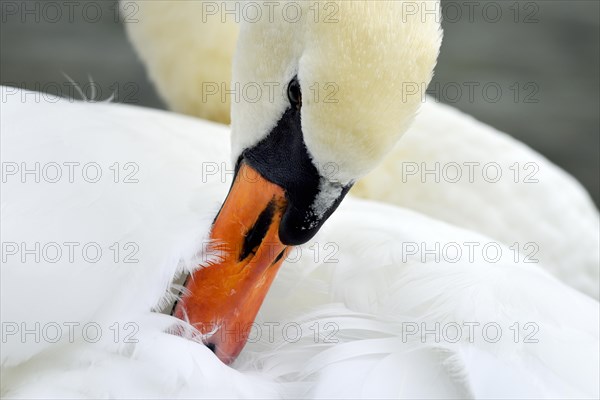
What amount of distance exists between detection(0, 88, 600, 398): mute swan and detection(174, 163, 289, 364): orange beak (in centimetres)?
4

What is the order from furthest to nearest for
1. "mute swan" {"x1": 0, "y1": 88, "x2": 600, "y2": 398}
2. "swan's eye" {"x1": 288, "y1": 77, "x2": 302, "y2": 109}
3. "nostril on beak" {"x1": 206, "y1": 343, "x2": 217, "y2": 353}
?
"swan's eye" {"x1": 288, "y1": 77, "x2": 302, "y2": 109}
"nostril on beak" {"x1": 206, "y1": 343, "x2": 217, "y2": 353}
"mute swan" {"x1": 0, "y1": 88, "x2": 600, "y2": 398}

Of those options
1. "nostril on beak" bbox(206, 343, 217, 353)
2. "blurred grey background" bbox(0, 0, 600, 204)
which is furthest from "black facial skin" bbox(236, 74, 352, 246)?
"blurred grey background" bbox(0, 0, 600, 204)

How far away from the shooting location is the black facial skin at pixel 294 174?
5.76ft

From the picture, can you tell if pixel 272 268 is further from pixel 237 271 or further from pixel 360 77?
pixel 360 77

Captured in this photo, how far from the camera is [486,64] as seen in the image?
5531 mm

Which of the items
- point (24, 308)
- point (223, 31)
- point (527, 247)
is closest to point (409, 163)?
point (527, 247)

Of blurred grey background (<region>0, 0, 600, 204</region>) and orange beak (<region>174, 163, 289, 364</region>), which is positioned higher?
orange beak (<region>174, 163, 289, 364</region>)

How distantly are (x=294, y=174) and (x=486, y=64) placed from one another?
397 centimetres

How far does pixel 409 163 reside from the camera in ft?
8.96

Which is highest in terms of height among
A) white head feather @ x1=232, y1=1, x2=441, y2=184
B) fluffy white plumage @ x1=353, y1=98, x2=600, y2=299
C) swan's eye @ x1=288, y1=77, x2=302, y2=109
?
white head feather @ x1=232, y1=1, x2=441, y2=184

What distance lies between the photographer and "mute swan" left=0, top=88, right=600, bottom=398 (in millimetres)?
1447

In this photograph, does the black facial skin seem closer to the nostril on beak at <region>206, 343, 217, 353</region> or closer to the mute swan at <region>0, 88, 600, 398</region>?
the mute swan at <region>0, 88, 600, 398</region>

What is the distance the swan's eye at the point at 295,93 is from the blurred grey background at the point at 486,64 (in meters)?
3.35

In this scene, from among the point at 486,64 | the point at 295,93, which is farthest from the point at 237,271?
the point at 486,64
